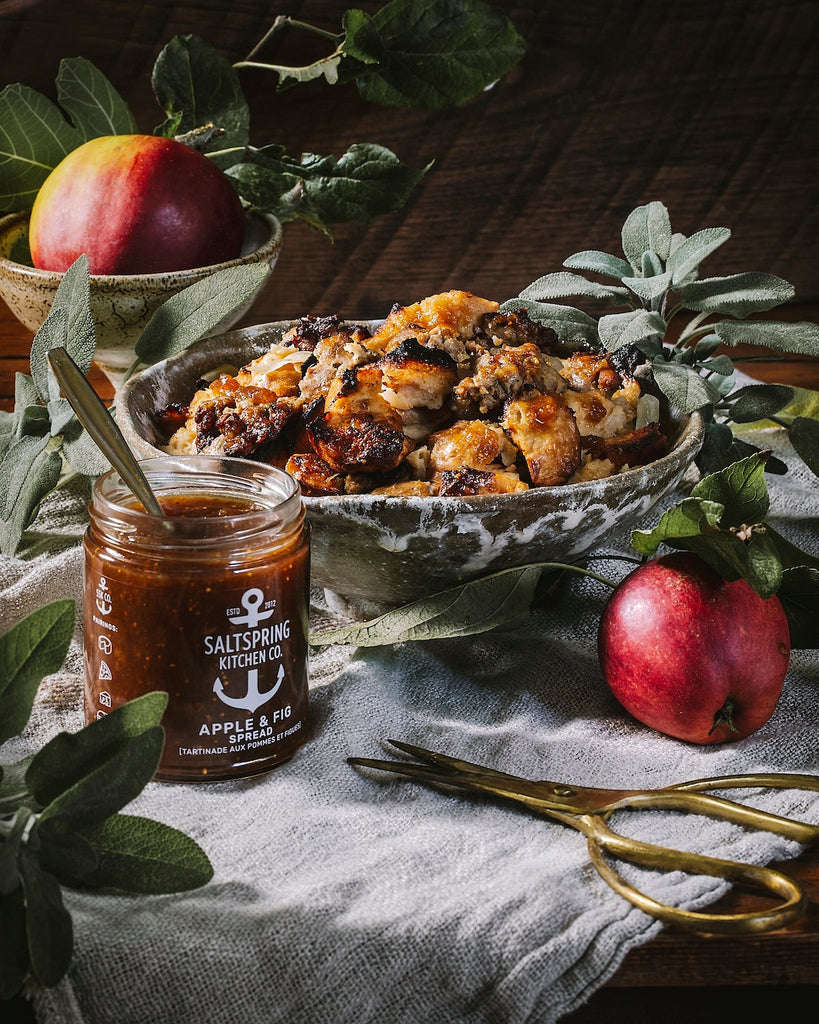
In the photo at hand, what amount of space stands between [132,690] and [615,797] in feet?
1.06

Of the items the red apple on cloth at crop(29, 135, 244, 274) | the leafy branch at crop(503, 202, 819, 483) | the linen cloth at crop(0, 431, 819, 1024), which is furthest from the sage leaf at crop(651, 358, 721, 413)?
the red apple on cloth at crop(29, 135, 244, 274)

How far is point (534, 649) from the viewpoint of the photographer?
3.48 feet

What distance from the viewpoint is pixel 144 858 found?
70 cm

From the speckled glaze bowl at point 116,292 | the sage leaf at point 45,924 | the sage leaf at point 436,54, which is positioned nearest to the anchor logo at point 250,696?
the sage leaf at point 45,924

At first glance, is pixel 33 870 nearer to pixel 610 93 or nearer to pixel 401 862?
pixel 401 862

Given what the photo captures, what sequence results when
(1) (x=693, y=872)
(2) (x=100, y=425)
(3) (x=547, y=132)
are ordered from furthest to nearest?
1. (3) (x=547, y=132)
2. (2) (x=100, y=425)
3. (1) (x=693, y=872)

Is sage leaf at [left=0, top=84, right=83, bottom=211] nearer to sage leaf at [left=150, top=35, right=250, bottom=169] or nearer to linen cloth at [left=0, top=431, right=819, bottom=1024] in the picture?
sage leaf at [left=150, top=35, right=250, bottom=169]

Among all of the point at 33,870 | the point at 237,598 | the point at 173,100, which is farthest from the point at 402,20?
the point at 33,870

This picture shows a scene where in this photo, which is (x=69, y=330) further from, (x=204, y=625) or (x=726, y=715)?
(x=726, y=715)

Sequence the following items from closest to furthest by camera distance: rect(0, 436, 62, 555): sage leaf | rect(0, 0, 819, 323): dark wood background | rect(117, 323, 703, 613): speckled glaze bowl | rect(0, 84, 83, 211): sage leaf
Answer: rect(117, 323, 703, 613): speckled glaze bowl → rect(0, 436, 62, 555): sage leaf → rect(0, 84, 83, 211): sage leaf → rect(0, 0, 819, 323): dark wood background

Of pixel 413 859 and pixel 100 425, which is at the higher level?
pixel 100 425

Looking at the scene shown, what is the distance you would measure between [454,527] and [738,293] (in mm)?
381

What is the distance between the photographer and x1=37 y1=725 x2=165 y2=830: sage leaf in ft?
2.18

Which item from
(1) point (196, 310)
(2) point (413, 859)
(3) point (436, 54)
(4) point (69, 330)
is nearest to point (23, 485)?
(4) point (69, 330)
